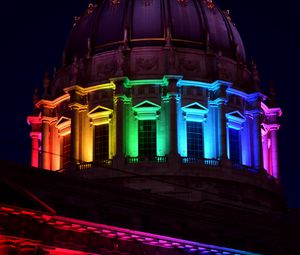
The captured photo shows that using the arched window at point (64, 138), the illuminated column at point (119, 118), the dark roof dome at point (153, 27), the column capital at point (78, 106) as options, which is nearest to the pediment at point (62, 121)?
the arched window at point (64, 138)

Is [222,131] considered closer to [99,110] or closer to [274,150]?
[274,150]

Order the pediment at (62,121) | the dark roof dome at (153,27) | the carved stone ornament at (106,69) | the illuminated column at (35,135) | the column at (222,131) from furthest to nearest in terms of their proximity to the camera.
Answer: the illuminated column at (35,135), the dark roof dome at (153,27), the pediment at (62,121), the carved stone ornament at (106,69), the column at (222,131)

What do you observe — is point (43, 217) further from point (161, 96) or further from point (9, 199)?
point (161, 96)

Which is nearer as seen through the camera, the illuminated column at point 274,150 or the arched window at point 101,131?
the arched window at point 101,131

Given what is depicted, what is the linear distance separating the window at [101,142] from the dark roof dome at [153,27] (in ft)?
20.5

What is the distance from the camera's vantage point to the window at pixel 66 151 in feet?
266

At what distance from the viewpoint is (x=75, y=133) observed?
3174 inches

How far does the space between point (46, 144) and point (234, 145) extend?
14.0 metres

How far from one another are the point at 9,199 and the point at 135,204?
10.0m

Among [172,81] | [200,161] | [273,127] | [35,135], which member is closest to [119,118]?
[172,81]

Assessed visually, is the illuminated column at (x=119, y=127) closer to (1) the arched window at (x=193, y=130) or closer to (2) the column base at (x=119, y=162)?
(2) the column base at (x=119, y=162)

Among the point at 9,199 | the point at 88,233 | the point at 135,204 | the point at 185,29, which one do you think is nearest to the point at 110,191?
the point at 135,204

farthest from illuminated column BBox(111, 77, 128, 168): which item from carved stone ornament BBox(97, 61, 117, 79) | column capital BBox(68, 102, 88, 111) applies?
column capital BBox(68, 102, 88, 111)

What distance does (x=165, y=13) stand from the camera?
84.4m
